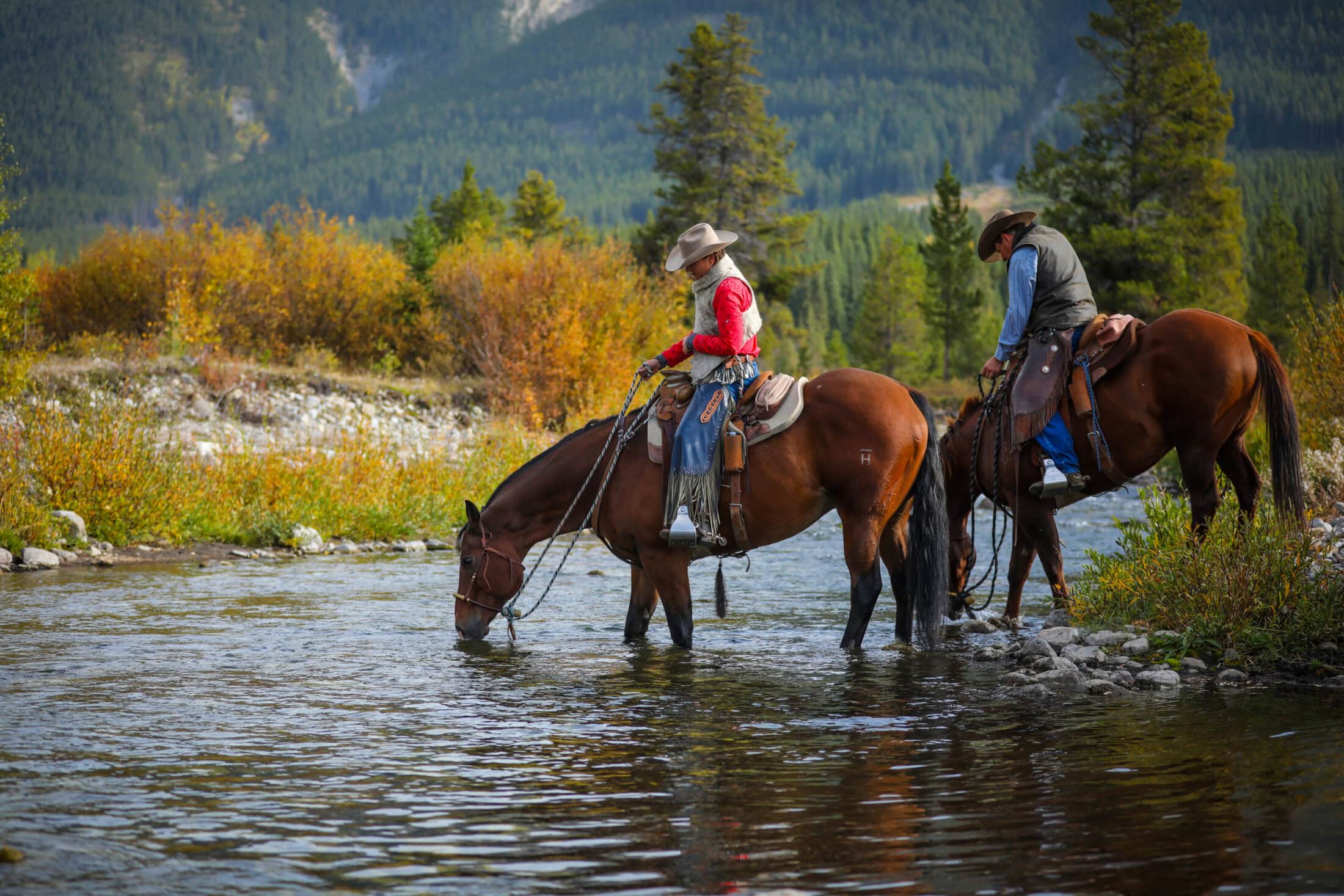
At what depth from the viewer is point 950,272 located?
70.5 metres

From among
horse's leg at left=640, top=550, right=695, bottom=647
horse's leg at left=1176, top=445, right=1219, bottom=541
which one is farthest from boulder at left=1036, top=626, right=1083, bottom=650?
horse's leg at left=640, top=550, right=695, bottom=647

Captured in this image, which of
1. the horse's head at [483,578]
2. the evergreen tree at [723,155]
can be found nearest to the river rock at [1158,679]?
the horse's head at [483,578]

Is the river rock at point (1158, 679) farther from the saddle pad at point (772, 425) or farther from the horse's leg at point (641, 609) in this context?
the horse's leg at point (641, 609)

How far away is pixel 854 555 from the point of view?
26.8ft

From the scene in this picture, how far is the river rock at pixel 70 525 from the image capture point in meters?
13.7

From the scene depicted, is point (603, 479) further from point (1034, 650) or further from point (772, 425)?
point (1034, 650)

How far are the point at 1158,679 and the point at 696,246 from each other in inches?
152

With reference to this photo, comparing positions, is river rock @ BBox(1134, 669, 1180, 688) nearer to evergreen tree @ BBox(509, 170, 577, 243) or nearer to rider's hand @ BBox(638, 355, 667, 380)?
rider's hand @ BBox(638, 355, 667, 380)

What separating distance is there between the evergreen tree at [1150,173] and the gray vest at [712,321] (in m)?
38.1

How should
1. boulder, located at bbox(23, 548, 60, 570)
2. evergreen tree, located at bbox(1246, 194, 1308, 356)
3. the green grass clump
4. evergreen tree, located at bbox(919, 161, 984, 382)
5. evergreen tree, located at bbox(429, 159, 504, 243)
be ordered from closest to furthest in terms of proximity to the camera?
the green grass clump → boulder, located at bbox(23, 548, 60, 570) → evergreen tree, located at bbox(429, 159, 504, 243) → evergreen tree, located at bbox(1246, 194, 1308, 356) → evergreen tree, located at bbox(919, 161, 984, 382)

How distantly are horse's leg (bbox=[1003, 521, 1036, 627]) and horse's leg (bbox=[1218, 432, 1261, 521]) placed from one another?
1428 mm

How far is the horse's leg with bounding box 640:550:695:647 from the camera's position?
8258 mm

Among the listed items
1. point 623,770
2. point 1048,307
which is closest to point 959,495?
point 1048,307

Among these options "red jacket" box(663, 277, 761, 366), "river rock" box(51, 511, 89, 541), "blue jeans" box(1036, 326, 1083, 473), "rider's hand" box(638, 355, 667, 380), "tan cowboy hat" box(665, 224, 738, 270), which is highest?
"tan cowboy hat" box(665, 224, 738, 270)
